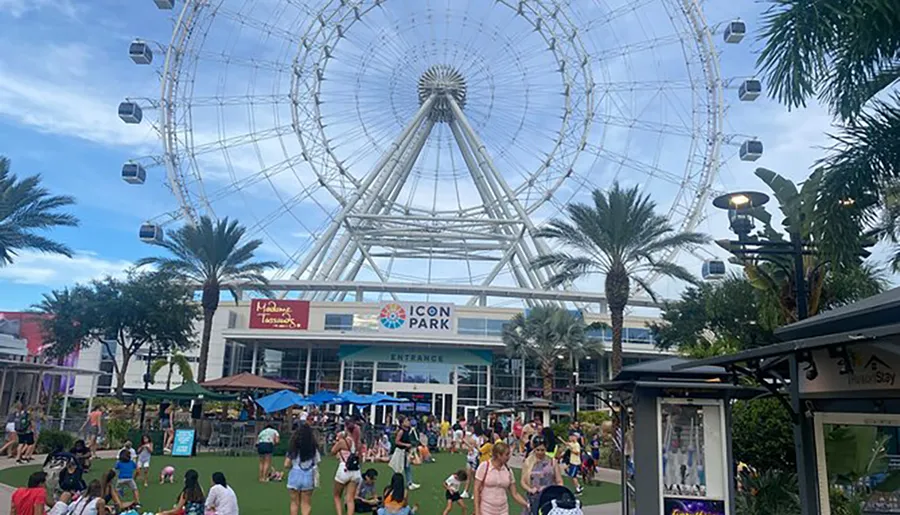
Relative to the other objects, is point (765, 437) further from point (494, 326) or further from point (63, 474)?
point (494, 326)

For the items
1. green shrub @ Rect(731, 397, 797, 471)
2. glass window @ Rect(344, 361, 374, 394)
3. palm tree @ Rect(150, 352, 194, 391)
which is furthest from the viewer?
glass window @ Rect(344, 361, 374, 394)

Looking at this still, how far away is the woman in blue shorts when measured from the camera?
1038 cm

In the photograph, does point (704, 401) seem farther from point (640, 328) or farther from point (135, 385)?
point (135, 385)

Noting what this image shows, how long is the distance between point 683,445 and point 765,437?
15.1ft

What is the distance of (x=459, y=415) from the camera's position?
4909 cm

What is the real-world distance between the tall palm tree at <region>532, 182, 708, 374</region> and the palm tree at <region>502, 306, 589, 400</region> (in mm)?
11993

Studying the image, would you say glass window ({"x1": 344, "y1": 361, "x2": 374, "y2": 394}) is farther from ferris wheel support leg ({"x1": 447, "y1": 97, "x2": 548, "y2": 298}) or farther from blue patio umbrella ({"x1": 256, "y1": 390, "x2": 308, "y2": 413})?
blue patio umbrella ({"x1": 256, "y1": 390, "x2": 308, "y2": 413})

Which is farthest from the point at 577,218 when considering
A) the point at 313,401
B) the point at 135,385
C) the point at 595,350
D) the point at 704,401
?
the point at 135,385

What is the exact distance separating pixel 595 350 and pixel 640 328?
30.7ft

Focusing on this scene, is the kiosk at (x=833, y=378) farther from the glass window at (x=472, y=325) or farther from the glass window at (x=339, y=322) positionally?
the glass window at (x=339, y=322)

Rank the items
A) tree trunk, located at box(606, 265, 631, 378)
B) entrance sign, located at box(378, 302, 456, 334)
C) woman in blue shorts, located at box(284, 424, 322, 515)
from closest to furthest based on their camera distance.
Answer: woman in blue shorts, located at box(284, 424, 322, 515) < tree trunk, located at box(606, 265, 631, 378) < entrance sign, located at box(378, 302, 456, 334)

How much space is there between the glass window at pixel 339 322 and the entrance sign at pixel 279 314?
1.91m

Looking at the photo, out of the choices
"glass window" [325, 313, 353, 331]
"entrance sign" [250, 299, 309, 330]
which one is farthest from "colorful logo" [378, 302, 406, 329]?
"entrance sign" [250, 299, 309, 330]

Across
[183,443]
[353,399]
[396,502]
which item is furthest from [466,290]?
[396,502]
